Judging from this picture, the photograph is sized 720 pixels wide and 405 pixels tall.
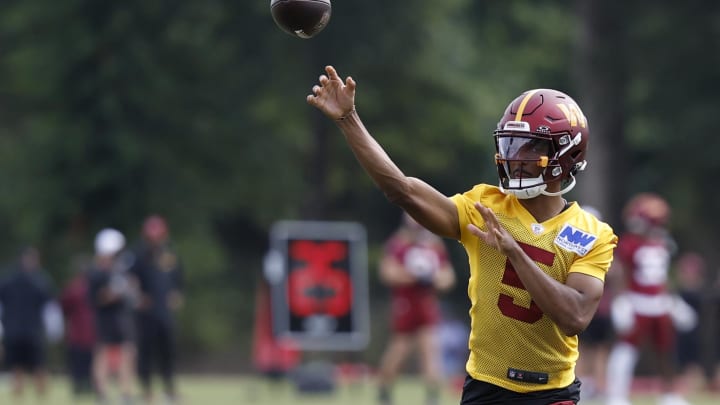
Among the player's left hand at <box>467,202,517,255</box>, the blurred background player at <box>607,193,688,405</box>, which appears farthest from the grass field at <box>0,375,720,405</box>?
the player's left hand at <box>467,202,517,255</box>

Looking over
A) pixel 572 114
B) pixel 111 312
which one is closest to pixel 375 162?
pixel 572 114

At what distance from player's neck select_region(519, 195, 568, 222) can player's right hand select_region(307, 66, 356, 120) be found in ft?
2.95

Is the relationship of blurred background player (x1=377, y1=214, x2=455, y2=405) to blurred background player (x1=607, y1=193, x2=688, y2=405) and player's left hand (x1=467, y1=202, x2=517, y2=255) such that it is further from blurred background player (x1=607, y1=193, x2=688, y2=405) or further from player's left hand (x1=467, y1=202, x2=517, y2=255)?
player's left hand (x1=467, y1=202, x2=517, y2=255)

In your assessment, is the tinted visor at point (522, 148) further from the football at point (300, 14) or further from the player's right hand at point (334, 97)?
the football at point (300, 14)

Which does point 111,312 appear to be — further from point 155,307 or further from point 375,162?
point 375,162

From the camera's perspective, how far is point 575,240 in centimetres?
598

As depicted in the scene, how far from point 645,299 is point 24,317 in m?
9.04

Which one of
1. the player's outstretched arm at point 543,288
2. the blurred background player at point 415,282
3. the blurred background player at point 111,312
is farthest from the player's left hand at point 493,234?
the blurred background player at point 111,312

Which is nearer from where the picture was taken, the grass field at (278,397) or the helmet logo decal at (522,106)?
the helmet logo decal at (522,106)

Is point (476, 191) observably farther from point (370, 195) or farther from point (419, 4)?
point (370, 195)

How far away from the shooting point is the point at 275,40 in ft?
92.7

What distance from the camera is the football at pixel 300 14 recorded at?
6430 millimetres

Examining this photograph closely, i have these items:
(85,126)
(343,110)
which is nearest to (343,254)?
(85,126)

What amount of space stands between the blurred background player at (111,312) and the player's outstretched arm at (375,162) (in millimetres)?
10189
